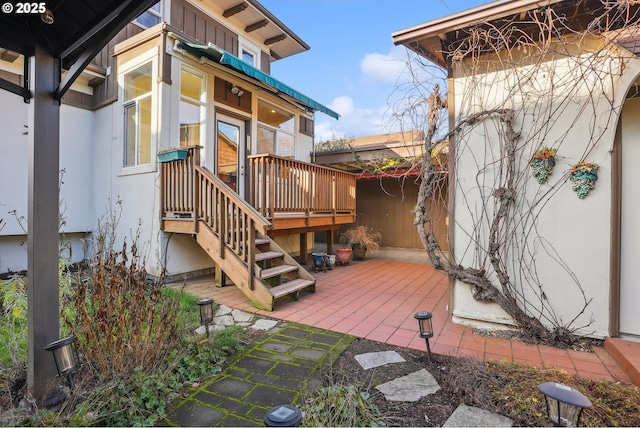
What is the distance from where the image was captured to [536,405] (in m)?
1.95

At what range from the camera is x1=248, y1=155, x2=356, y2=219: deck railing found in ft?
17.0

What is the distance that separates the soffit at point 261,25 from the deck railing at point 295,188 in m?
3.60

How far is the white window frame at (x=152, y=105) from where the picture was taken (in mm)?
4926

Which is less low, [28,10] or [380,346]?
[28,10]

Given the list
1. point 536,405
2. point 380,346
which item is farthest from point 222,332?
point 536,405

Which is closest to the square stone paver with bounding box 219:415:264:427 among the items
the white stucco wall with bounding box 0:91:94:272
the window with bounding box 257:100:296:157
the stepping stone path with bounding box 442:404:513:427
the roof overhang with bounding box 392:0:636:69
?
the stepping stone path with bounding box 442:404:513:427

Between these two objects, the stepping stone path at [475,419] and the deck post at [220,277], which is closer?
the stepping stone path at [475,419]

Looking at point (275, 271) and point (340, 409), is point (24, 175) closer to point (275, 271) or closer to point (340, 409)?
point (275, 271)

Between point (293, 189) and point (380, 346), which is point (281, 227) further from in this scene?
point (380, 346)

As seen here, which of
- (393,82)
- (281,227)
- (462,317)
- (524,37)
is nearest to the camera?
(524,37)

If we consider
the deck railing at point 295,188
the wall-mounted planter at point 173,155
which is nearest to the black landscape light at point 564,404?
the deck railing at point 295,188

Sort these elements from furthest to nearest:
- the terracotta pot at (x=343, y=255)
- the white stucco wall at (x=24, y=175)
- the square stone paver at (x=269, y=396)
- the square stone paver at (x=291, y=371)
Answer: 1. the terracotta pot at (x=343, y=255)
2. the white stucco wall at (x=24, y=175)
3. the square stone paver at (x=291, y=371)
4. the square stone paver at (x=269, y=396)

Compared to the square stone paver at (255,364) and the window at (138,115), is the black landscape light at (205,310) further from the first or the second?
the window at (138,115)

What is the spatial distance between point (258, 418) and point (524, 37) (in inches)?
162
